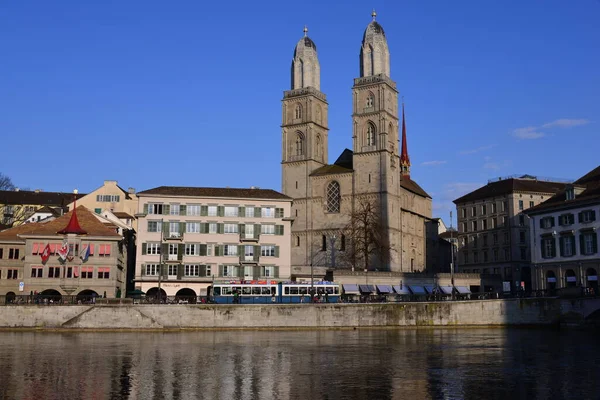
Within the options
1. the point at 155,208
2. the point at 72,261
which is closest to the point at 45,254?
→ the point at 72,261

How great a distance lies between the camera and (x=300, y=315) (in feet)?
227

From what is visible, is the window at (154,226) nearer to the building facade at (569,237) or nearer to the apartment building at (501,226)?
the building facade at (569,237)

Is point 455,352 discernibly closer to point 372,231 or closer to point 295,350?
point 295,350

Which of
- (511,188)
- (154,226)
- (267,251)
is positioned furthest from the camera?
(511,188)

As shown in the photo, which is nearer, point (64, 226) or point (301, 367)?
point (301, 367)

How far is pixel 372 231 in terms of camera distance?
103m

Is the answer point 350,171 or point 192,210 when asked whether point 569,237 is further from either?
point 192,210

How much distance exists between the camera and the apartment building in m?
113

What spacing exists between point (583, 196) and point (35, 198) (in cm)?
9579

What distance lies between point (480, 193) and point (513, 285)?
18078 mm

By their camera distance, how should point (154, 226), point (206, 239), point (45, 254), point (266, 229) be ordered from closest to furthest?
point (45, 254), point (154, 226), point (206, 239), point (266, 229)

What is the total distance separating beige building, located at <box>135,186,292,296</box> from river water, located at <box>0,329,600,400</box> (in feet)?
85.2

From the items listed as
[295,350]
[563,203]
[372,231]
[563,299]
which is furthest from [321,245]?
[295,350]

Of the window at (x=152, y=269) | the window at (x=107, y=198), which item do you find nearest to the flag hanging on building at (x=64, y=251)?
the window at (x=152, y=269)
